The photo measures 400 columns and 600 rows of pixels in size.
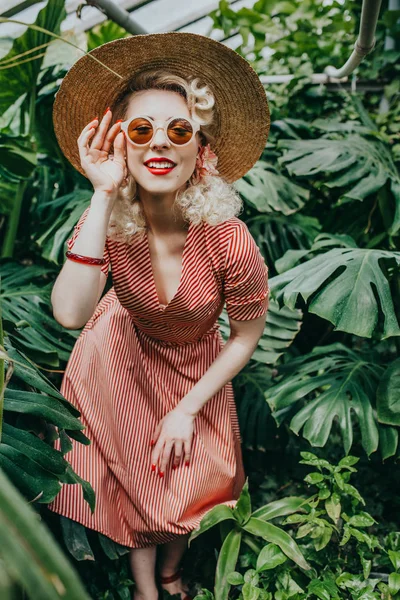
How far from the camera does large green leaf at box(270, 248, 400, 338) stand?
56.7 inches

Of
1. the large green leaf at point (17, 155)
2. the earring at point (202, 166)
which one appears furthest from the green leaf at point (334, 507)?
the large green leaf at point (17, 155)

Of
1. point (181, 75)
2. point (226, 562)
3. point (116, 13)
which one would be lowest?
point (226, 562)

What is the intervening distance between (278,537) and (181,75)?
1093 millimetres

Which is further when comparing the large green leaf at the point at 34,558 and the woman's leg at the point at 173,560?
the woman's leg at the point at 173,560

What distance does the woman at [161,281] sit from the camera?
1.30m

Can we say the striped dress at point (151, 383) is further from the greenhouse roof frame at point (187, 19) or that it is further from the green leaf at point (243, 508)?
the greenhouse roof frame at point (187, 19)

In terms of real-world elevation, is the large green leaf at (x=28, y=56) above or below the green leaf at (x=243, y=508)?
above

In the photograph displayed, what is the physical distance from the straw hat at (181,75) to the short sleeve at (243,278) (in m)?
0.26

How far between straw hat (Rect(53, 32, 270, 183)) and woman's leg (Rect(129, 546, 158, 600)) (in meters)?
0.99

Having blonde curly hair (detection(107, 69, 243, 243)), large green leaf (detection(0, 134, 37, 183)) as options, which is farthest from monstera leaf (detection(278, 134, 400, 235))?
large green leaf (detection(0, 134, 37, 183))

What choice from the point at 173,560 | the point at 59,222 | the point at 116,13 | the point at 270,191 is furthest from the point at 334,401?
the point at 116,13

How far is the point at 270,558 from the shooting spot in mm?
1283

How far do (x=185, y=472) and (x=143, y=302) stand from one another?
417 mm

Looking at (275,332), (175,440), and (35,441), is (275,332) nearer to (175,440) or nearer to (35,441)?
(175,440)
